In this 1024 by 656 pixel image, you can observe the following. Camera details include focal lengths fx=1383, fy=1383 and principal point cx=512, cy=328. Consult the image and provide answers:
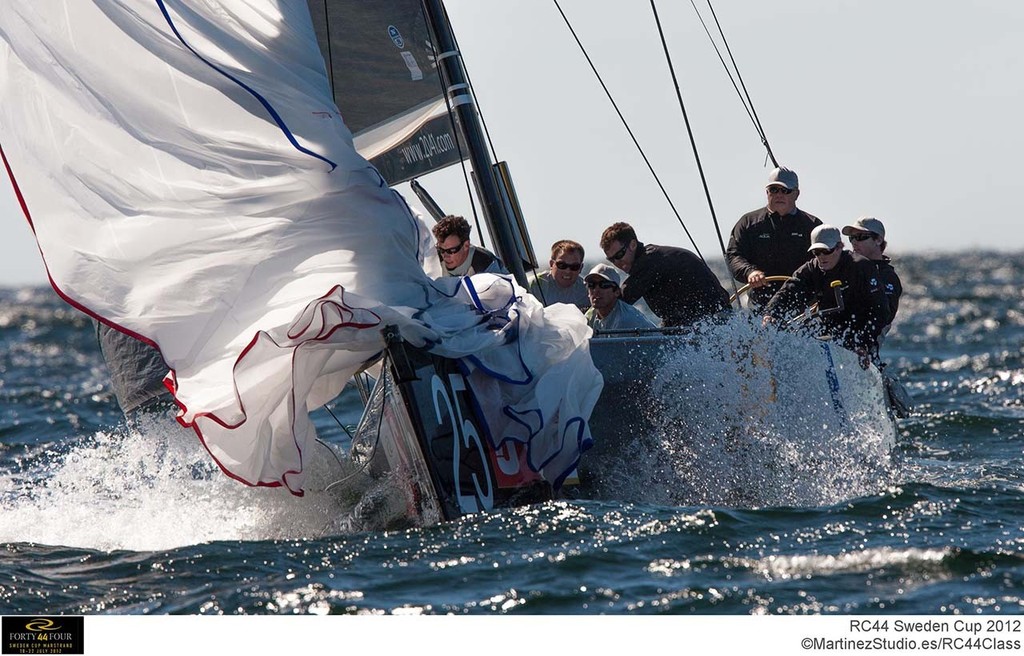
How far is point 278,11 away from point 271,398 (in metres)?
1.73

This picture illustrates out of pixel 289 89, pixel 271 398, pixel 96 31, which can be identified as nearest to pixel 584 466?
pixel 271 398

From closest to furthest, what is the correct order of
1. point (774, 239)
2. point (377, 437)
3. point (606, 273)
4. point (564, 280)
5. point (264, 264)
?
point (264, 264) < point (377, 437) < point (606, 273) < point (564, 280) < point (774, 239)

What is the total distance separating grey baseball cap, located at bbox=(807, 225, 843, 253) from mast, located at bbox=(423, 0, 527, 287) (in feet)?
5.03

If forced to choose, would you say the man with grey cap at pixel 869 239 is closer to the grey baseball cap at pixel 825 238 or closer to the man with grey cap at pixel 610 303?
the grey baseball cap at pixel 825 238

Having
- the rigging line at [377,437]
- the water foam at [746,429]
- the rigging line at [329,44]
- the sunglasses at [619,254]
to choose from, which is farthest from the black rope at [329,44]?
the water foam at [746,429]

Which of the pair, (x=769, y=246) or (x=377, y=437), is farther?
(x=769, y=246)

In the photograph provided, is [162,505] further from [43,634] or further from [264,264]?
[43,634]

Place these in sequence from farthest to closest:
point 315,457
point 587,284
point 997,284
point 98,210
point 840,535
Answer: point 997,284
point 587,284
point 315,457
point 98,210
point 840,535

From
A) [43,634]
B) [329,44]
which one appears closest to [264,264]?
[43,634]

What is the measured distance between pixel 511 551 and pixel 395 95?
148 inches

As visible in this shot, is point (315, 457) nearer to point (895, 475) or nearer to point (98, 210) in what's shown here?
point (98, 210)

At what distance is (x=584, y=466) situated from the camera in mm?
6219

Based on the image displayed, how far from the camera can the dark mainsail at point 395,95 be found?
25.6 ft

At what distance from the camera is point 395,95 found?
7957 millimetres
